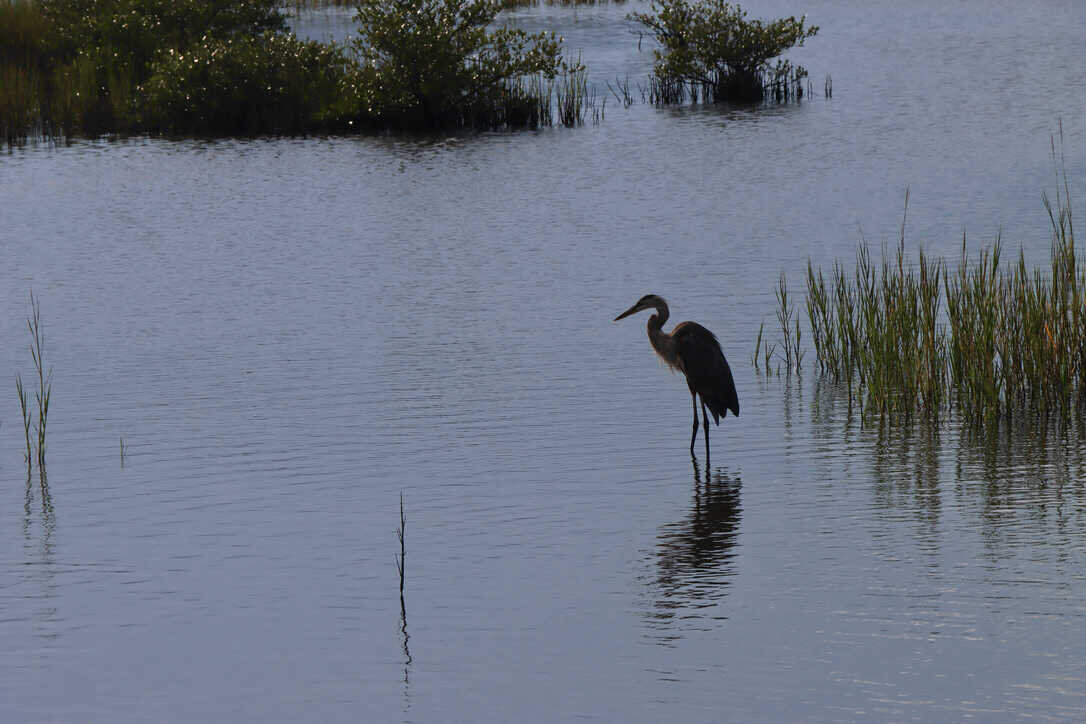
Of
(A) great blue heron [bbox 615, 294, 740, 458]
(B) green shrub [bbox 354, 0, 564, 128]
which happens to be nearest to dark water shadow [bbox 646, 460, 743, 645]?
(A) great blue heron [bbox 615, 294, 740, 458]

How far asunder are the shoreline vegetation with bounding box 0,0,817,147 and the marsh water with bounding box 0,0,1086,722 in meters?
10.6

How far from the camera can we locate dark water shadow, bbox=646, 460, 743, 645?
7242mm

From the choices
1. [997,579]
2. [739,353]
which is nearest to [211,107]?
[739,353]

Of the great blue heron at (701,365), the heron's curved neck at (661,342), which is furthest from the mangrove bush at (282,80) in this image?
the great blue heron at (701,365)

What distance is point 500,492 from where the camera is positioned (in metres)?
9.53

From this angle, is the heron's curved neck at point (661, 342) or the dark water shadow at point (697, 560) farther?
the heron's curved neck at point (661, 342)

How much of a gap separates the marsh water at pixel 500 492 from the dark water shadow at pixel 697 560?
3cm

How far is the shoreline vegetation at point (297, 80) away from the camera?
33.2 meters

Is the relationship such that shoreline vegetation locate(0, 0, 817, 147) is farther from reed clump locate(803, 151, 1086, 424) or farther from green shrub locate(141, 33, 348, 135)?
reed clump locate(803, 151, 1086, 424)

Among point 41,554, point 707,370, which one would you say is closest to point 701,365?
point 707,370

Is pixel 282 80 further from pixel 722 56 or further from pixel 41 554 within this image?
pixel 41 554

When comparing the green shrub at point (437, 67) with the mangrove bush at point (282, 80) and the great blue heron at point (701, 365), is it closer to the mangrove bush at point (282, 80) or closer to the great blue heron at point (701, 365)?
the mangrove bush at point (282, 80)

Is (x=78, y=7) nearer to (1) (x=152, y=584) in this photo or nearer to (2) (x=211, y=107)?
(2) (x=211, y=107)

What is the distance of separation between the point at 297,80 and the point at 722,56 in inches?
385
